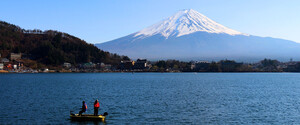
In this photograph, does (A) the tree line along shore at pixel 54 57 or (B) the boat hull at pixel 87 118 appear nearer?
(B) the boat hull at pixel 87 118

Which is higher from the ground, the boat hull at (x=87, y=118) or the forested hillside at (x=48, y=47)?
the forested hillside at (x=48, y=47)

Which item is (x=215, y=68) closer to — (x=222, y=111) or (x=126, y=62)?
(x=126, y=62)

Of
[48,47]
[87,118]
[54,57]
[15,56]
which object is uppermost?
[48,47]

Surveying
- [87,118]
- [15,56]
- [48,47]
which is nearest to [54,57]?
[48,47]

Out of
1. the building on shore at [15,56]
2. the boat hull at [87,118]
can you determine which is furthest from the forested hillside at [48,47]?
the boat hull at [87,118]

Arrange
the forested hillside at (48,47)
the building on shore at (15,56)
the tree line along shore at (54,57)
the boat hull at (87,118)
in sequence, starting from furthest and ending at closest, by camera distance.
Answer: the forested hillside at (48,47)
the tree line along shore at (54,57)
the building on shore at (15,56)
the boat hull at (87,118)

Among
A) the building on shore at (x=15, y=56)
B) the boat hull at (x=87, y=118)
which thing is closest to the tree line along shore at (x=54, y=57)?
the building on shore at (x=15, y=56)

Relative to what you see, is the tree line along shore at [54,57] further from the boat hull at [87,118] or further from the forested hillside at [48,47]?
the boat hull at [87,118]

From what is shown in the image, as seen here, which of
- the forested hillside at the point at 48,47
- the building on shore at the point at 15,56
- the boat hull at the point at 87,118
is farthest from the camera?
the forested hillside at the point at 48,47

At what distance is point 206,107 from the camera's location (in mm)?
34531

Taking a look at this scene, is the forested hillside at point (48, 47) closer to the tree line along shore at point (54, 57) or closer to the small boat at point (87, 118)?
the tree line along shore at point (54, 57)

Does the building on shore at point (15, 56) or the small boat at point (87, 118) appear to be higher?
the building on shore at point (15, 56)

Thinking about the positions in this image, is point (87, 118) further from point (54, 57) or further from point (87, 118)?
point (54, 57)

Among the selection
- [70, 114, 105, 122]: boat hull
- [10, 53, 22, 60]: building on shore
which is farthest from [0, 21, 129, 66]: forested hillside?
[70, 114, 105, 122]: boat hull
